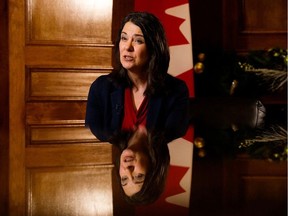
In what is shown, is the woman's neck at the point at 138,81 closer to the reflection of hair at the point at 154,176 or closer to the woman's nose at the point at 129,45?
the woman's nose at the point at 129,45

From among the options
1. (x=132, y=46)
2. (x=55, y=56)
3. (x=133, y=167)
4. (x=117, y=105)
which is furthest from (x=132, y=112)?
(x=55, y=56)

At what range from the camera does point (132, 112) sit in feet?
3.04

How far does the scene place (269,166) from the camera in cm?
50

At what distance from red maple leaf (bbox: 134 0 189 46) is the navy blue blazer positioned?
19.4 inches

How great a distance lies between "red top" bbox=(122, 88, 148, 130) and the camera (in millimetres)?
918

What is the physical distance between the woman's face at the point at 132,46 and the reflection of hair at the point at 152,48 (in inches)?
0.4

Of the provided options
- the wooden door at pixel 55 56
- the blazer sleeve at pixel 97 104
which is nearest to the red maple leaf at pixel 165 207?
the blazer sleeve at pixel 97 104

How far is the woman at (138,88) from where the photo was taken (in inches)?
35.1

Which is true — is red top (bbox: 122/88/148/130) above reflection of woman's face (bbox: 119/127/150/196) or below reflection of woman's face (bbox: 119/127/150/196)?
above

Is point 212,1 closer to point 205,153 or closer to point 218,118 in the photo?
point 218,118

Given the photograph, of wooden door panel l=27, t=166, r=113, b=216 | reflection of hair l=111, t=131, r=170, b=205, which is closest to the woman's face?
reflection of hair l=111, t=131, r=170, b=205

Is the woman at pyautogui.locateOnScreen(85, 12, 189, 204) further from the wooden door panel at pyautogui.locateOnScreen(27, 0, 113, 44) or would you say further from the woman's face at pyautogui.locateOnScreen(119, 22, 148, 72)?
the wooden door panel at pyautogui.locateOnScreen(27, 0, 113, 44)

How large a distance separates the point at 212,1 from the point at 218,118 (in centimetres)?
73
